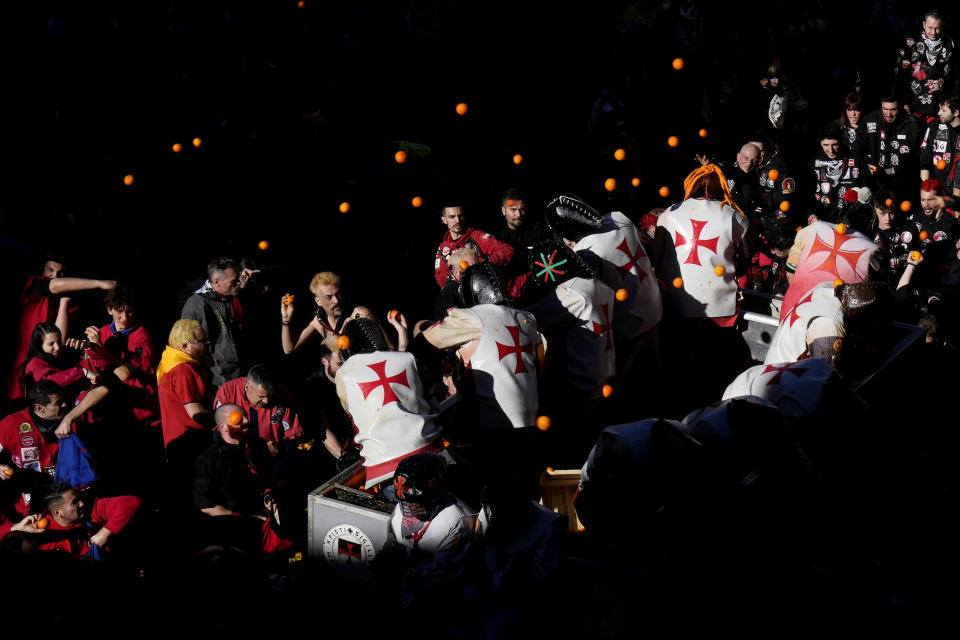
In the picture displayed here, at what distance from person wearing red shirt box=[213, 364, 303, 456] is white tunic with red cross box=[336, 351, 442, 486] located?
674mm

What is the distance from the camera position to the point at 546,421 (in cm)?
633

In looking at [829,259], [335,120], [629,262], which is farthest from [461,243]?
[829,259]

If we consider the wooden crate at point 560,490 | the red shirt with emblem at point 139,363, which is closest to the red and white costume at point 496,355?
the wooden crate at point 560,490

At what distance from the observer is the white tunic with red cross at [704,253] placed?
7582 millimetres

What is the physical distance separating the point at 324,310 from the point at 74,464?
2.09 m

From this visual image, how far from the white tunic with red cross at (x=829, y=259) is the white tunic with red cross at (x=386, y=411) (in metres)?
2.94

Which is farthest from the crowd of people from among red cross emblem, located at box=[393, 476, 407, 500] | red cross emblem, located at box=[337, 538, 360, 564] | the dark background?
the dark background

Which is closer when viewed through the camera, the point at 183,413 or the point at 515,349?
the point at 515,349

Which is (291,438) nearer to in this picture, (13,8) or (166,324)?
(166,324)

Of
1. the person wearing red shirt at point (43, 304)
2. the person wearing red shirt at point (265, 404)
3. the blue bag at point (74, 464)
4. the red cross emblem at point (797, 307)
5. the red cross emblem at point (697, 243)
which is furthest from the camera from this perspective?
the red cross emblem at point (697, 243)

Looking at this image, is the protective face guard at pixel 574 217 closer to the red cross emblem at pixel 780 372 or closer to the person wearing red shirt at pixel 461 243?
the person wearing red shirt at pixel 461 243

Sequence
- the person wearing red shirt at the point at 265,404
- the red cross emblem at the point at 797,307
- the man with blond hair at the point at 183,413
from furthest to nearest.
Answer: the red cross emblem at the point at 797,307, the man with blond hair at the point at 183,413, the person wearing red shirt at the point at 265,404

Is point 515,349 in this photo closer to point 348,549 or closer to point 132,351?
point 348,549

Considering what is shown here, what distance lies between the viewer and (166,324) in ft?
28.1
